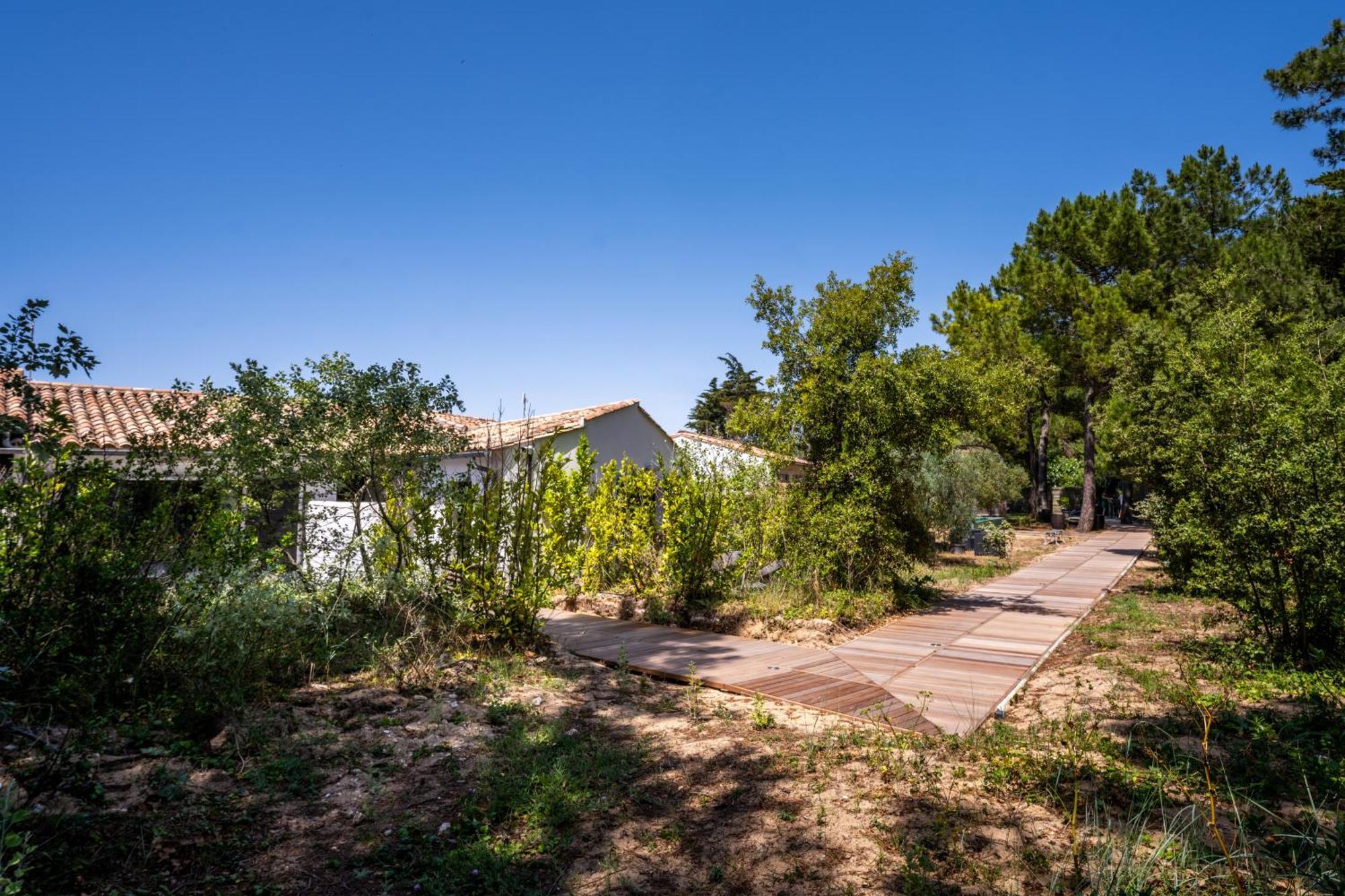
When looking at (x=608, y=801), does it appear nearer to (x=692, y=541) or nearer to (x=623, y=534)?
(x=692, y=541)

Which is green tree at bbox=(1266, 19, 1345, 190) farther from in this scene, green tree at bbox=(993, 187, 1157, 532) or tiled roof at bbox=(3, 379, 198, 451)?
tiled roof at bbox=(3, 379, 198, 451)

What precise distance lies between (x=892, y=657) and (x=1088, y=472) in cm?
2200

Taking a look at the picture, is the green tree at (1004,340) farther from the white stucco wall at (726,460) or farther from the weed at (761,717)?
the weed at (761,717)

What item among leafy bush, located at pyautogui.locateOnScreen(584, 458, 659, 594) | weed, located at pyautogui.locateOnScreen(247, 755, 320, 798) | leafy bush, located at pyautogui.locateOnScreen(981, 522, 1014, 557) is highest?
leafy bush, located at pyautogui.locateOnScreen(584, 458, 659, 594)

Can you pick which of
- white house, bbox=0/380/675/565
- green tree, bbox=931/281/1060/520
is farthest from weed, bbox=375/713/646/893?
green tree, bbox=931/281/1060/520

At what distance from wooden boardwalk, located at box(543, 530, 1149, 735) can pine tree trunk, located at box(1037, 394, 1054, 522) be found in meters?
17.7

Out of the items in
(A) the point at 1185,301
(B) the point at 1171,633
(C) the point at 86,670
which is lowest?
(B) the point at 1171,633

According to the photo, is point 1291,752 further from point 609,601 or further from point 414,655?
point 609,601

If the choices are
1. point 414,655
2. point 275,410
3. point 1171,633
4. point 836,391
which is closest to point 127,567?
point 414,655

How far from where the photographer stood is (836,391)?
9133 mm

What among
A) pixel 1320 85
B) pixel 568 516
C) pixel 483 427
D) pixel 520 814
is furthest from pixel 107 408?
pixel 1320 85

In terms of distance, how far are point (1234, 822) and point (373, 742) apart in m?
4.35

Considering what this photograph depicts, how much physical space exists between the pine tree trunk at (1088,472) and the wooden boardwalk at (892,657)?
15632 millimetres

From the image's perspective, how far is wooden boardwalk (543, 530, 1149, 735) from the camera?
5199mm
